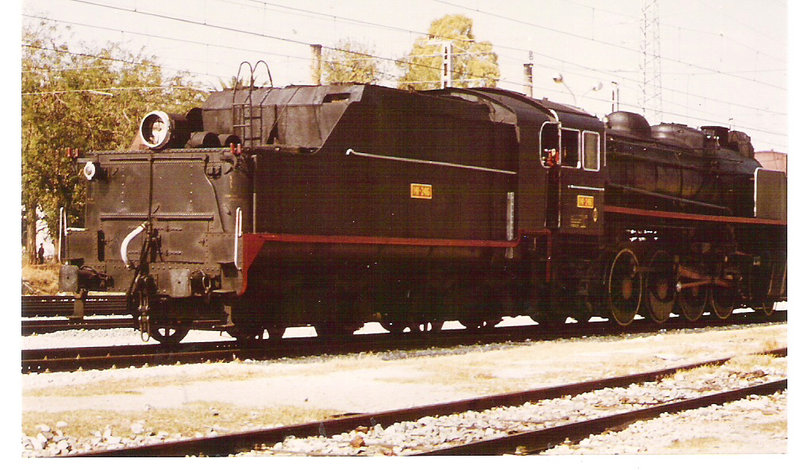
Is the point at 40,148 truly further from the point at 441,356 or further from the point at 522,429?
the point at 522,429

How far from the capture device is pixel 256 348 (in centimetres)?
1208

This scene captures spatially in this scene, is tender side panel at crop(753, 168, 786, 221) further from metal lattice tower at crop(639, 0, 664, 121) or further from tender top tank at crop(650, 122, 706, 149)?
metal lattice tower at crop(639, 0, 664, 121)

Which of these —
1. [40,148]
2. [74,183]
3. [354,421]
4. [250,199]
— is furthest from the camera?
[40,148]

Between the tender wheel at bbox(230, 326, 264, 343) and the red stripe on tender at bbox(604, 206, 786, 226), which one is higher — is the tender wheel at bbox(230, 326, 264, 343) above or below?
below

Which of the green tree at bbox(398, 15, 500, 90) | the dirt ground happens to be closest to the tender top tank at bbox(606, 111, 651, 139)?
the dirt ground

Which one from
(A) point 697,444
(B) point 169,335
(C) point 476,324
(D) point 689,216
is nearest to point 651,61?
(D) point 689,216

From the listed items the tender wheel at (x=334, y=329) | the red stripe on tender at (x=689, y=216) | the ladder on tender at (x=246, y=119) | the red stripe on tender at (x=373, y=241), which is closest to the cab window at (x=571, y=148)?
the red stripe on tender at (x=689, y=216)

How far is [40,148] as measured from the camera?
1655cm

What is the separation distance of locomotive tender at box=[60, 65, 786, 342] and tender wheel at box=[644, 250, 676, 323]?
46mm

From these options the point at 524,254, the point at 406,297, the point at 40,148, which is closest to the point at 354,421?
the point at 406,297

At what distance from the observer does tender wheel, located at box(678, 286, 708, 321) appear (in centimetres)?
1852

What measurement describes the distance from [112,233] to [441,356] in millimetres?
4221

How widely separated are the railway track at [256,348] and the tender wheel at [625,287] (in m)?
1.16

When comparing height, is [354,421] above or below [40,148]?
below
